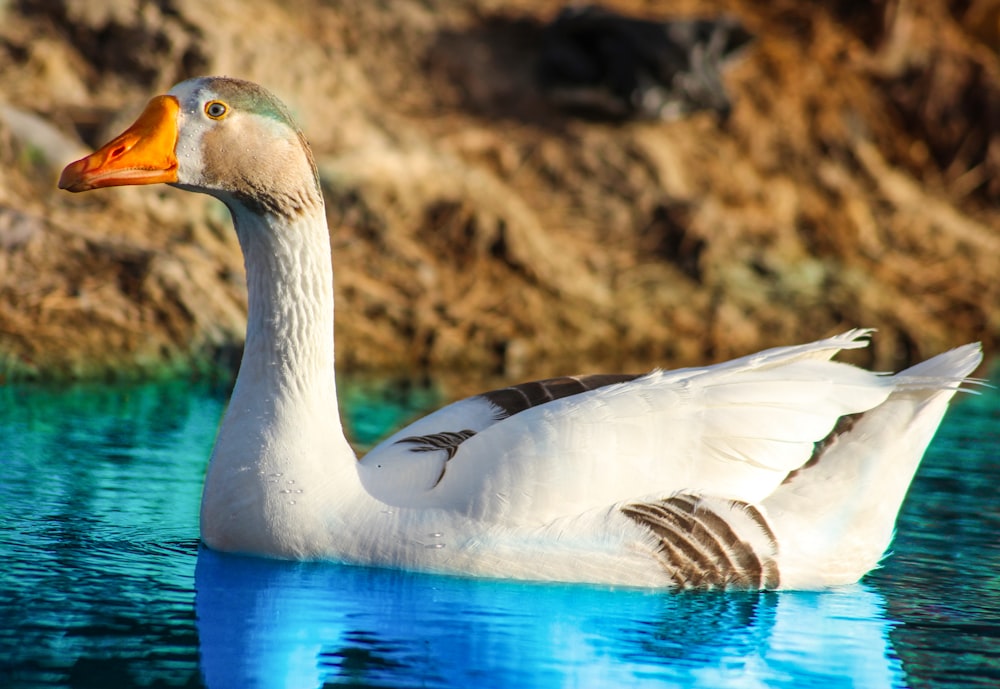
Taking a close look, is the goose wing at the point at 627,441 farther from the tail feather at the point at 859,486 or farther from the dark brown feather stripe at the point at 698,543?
the tail feather at the point at 859,486

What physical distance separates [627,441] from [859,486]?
44.4 inches

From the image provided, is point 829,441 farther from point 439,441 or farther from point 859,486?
point 439,441

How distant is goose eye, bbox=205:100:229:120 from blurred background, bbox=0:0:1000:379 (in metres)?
4.87

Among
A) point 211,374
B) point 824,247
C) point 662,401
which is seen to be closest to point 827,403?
point 662,401

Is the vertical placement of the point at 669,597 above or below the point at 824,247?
below

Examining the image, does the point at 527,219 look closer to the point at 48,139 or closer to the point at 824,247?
the point at 824,247

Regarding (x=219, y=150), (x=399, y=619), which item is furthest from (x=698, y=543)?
(x=219, y=150)

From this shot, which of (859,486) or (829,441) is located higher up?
(829,441)

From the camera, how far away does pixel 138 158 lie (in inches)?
188

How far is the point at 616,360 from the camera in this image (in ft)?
40.2

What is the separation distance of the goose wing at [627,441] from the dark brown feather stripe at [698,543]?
65 mm

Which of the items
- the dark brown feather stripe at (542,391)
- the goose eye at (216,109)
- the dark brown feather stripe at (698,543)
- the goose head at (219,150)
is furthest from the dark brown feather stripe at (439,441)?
the goose eye at (216,109)

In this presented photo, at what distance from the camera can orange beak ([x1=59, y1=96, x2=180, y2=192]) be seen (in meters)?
4.72

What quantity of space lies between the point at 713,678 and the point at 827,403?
1.64 metres
